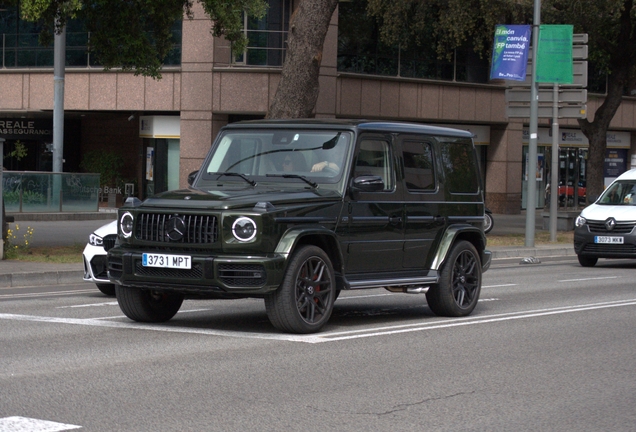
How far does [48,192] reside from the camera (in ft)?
102

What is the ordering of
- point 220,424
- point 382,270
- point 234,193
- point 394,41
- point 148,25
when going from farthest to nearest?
point 394,41 < point 148,25 < point 382,270 < point 234,193 < point 220,424

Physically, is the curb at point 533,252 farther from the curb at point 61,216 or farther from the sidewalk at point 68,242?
the curb at point 61,216

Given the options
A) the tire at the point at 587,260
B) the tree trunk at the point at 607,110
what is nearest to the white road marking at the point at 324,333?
the tire at the point at 587,260

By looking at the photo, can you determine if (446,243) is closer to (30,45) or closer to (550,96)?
(550,96)

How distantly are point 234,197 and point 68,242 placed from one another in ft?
44.6

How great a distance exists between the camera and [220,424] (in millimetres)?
5895

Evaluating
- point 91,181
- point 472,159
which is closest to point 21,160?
point 91,181

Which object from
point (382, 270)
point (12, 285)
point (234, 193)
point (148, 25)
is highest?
point (148, 25)

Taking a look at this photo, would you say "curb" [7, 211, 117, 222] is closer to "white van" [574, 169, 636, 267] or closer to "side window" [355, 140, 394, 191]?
"white van" [574, 169, 636, 267]

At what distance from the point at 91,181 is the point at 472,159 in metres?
21.9

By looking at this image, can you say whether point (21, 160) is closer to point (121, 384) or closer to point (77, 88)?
point (77, 88)

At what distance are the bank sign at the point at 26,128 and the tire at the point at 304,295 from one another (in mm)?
33876

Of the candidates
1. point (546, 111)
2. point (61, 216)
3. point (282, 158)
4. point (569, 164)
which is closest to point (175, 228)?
point (282, 158)

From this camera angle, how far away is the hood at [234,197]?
9062 mm
